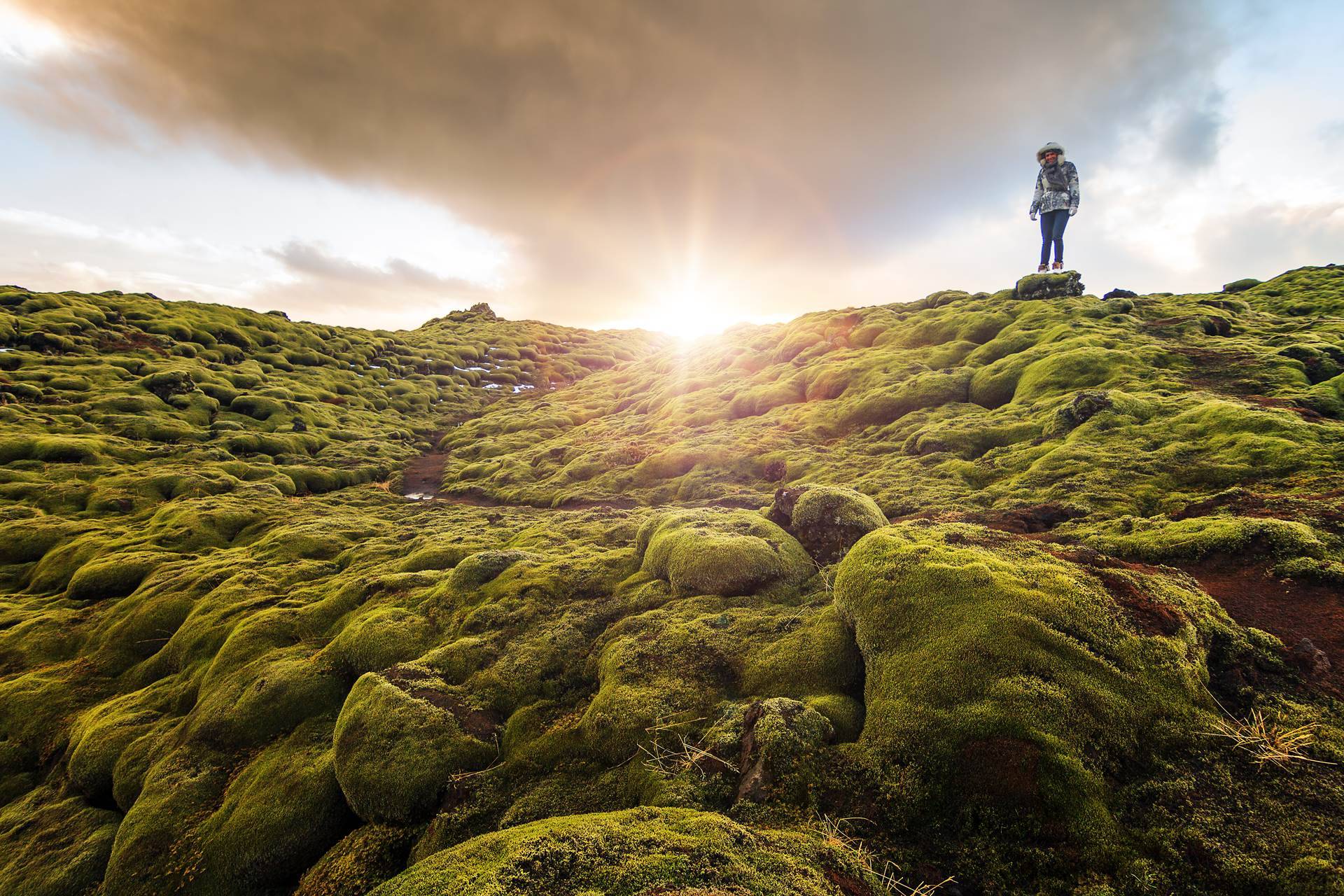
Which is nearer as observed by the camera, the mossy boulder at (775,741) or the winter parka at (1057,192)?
the mossy boulder at (775,741)

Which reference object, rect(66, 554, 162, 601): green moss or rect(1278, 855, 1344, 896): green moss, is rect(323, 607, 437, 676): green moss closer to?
rect(1278, 855, 1344, 896): green moss

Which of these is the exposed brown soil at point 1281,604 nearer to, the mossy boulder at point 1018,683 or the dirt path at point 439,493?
the mossy boulder at point 1018,683

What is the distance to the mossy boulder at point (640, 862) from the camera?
499 cm

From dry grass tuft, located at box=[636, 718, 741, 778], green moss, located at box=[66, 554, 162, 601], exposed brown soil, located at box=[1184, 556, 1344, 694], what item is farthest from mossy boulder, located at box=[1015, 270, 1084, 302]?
green moss, located at box=[66, 554, 162, 601]

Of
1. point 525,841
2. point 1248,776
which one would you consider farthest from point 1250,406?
point 525,841

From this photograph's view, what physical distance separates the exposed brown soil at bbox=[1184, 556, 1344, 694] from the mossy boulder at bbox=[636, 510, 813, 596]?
24.3 feet

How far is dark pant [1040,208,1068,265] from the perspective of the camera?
30375 mm

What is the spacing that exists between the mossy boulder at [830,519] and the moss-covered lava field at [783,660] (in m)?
0.15

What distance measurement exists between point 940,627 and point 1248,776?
10.9 ft

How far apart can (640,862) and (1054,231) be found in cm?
3968

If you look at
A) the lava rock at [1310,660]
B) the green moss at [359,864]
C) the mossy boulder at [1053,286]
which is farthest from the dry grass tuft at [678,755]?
the mossy boulder at [1053,286]

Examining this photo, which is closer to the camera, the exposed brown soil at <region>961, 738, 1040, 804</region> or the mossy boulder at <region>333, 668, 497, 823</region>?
the exposed brown soil at <region>961, 738, 1040, 804</region>

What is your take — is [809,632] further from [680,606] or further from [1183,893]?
[1183,893]

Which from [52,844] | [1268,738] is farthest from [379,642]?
[1268,738]
